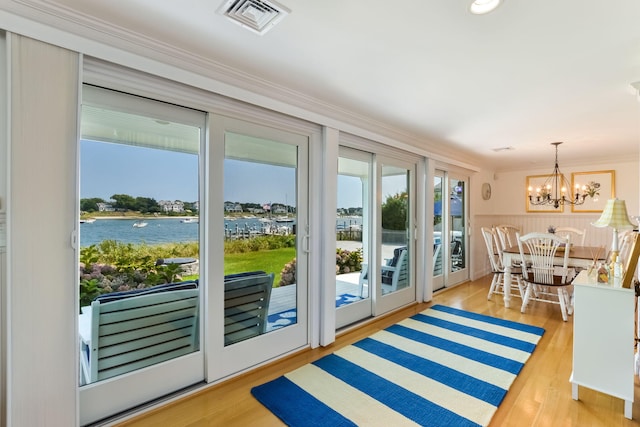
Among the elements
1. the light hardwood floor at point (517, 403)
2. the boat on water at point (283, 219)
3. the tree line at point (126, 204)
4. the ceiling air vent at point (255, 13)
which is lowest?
the light hardwood floor at point (517, 403)

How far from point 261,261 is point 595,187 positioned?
21.5ft

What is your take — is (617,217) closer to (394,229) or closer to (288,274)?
(394,229)

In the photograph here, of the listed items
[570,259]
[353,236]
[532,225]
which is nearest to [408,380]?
[353,236]

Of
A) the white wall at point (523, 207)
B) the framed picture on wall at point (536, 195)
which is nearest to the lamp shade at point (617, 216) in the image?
the white wall at point (523, 207)

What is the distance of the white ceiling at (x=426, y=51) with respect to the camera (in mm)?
1554

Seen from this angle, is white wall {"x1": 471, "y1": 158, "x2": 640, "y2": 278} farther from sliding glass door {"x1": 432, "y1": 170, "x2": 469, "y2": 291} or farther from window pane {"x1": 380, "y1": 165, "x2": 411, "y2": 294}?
window pane {"x1": 380, "y1": 165, "x2": 411, "y2": 294}

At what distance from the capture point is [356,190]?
3.52 metres

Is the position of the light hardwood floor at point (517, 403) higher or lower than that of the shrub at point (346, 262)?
lower

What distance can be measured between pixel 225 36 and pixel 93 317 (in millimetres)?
1875

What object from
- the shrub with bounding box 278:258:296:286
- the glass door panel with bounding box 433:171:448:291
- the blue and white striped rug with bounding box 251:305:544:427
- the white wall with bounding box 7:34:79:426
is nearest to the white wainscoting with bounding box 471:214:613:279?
the glass door panel with bounding box 433:171:448:291

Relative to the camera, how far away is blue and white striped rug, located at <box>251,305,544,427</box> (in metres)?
1.95

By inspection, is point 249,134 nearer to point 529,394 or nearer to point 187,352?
point 187,352

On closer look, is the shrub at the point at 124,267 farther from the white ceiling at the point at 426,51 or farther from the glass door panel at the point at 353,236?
the glass door panel at the point at 353,236

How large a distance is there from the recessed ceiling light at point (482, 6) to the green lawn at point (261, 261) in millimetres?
2120
